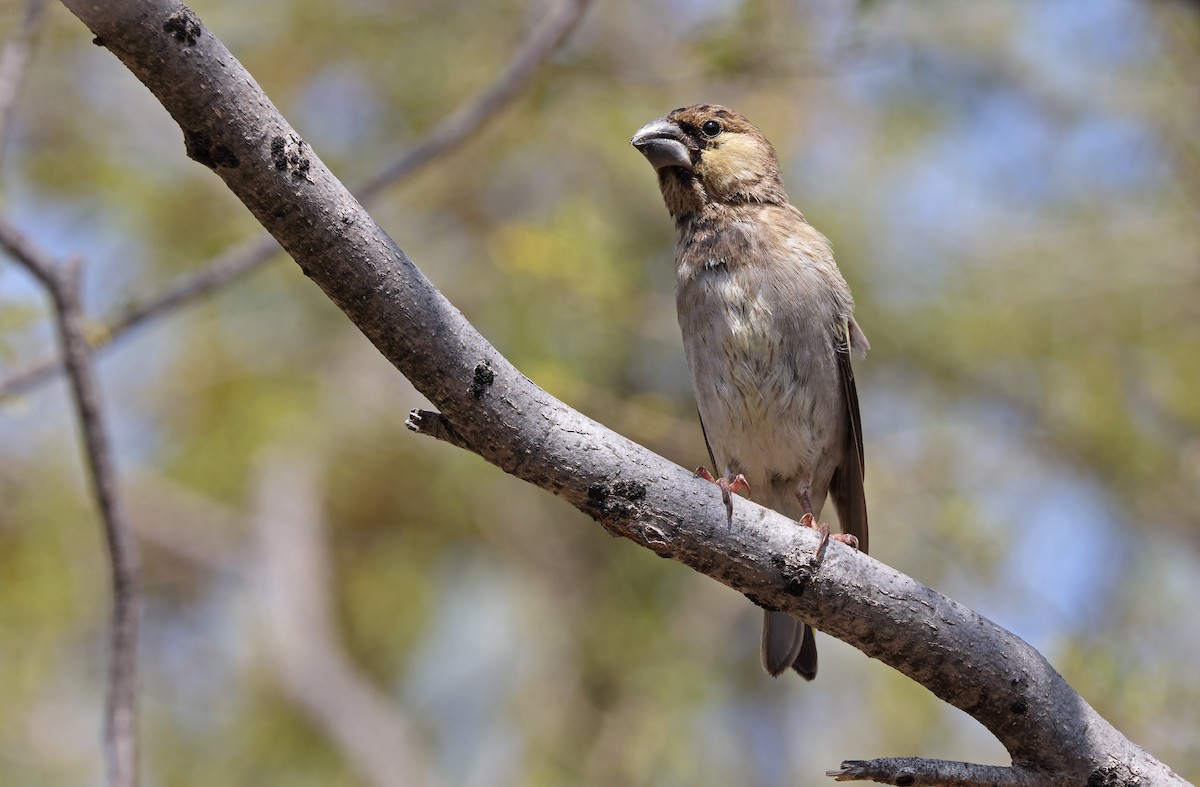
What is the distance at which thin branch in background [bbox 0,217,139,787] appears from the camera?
3590 mm

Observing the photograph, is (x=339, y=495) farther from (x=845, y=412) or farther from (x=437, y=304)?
(x=437, y=304)

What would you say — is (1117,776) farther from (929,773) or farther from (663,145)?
(663,145)

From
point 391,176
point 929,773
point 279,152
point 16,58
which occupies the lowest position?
point 929,773

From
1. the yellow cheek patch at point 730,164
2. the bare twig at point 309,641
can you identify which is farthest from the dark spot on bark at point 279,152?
the bare twig at point 309,641

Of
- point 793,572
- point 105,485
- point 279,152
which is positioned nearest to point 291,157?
point 279,152

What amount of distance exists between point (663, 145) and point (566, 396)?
4.01ft

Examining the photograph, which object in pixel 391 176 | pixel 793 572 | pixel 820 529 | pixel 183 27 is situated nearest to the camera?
pixel 183 27

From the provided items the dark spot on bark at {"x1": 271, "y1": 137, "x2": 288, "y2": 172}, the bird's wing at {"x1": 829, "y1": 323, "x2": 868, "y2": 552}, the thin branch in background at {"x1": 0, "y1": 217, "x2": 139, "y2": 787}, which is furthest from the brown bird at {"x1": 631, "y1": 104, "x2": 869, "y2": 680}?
the dark spot on bark at {"x1": 271, "y1": 137, "x2": 288, "y2": 172}

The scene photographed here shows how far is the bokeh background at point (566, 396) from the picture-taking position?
6.04 m

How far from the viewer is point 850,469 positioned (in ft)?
14.2

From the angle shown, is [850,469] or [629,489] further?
[850,469]

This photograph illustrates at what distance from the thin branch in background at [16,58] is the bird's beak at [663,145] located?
2.07m

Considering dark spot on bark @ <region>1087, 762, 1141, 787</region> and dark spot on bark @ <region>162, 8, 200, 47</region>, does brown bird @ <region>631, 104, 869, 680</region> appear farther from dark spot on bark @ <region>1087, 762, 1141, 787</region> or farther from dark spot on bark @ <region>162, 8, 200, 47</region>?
dark spot on bark @ <region>162, 8, 200, 47</region>

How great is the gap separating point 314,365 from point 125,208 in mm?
1415
